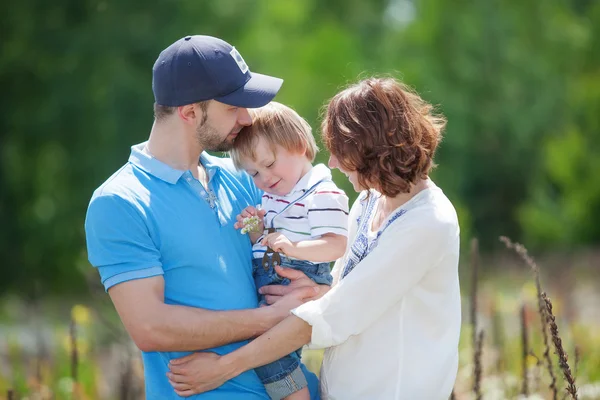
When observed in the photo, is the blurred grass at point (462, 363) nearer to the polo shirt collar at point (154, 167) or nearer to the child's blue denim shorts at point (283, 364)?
the child's blue denim shorts at point (283, 364)

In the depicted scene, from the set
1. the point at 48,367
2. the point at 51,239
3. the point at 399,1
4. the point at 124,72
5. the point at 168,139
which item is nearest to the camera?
the point at 168,139

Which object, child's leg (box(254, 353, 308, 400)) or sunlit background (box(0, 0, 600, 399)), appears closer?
child's leg (box(254, 353, 308, 400))

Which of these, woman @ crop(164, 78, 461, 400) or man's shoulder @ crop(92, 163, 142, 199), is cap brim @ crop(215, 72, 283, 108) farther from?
man's shoulder @ crop(92, 163, 142, 199)

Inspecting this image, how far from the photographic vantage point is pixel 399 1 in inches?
1037

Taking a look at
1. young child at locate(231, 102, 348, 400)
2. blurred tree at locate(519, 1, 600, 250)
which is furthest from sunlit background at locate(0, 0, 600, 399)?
young child at locate(231, 102, 348, 400)

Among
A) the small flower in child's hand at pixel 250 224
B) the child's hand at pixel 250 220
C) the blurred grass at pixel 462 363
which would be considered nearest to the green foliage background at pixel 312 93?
the blurred grass at pixel 462 363

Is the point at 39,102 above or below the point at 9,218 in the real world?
above

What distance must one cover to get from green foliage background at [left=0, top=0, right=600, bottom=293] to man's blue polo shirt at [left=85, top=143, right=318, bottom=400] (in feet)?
38.1

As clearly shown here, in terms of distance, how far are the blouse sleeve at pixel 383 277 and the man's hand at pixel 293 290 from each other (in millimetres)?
233

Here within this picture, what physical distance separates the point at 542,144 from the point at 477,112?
6.30 ft

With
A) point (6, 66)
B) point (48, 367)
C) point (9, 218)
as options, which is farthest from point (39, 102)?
point (48, 367)

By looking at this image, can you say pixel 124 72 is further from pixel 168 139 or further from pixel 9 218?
pixel 168 139

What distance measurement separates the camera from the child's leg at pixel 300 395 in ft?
10.7

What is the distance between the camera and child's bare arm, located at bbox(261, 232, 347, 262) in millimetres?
3312
